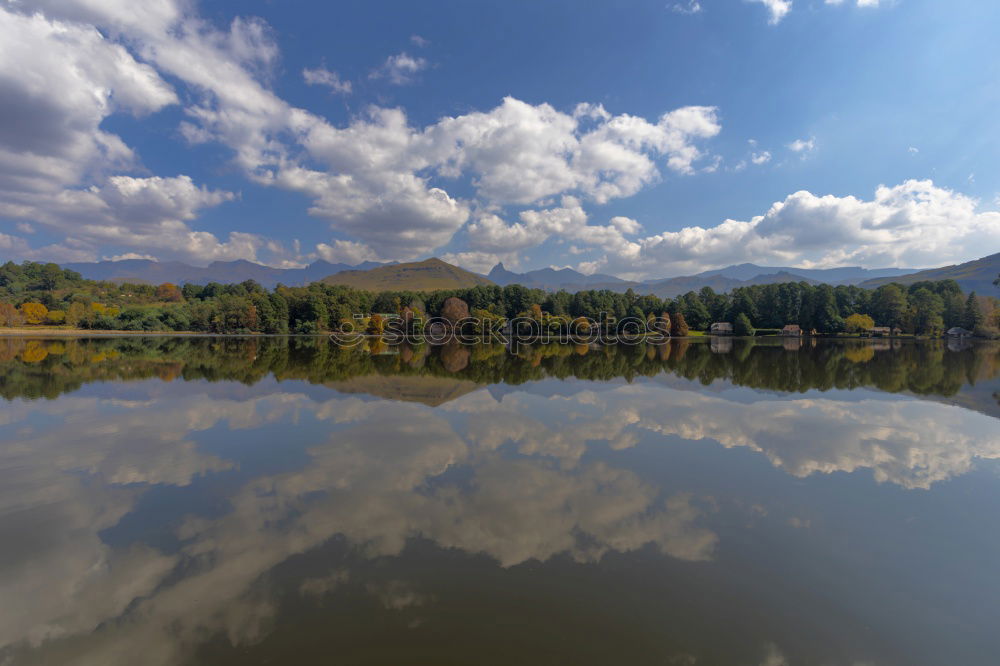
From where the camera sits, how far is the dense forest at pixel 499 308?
277 feet

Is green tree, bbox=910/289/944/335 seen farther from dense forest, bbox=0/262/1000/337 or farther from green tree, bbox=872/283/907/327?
green tree, bbox=872/283/907/327

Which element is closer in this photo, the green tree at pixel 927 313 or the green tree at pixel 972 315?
the green tree at pixel 972 315

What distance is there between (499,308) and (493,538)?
323 ft

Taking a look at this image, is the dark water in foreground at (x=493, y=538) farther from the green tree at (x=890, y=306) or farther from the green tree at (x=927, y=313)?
the green tree at (x=890, y=306)

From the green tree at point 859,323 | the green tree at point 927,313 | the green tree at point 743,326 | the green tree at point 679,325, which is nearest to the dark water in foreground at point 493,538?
the green tree at point 679,325

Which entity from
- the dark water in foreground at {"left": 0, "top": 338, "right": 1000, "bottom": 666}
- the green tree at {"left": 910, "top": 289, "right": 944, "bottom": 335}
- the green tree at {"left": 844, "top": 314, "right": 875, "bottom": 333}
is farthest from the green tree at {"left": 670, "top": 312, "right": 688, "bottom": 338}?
the dark water in foreground at {"left": 0, "top": 338, "right": 1000, "bottom": 666}

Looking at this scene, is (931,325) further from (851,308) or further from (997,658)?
(997,658)

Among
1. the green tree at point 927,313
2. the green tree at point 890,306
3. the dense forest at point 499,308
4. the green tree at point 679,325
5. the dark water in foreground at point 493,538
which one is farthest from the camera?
the green tree at point 679,325

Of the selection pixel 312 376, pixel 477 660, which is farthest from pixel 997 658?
pixel 312 376

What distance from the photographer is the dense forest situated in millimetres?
84438

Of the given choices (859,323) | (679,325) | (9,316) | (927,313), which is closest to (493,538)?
(679,325)

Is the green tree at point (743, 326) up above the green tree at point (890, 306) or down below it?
below

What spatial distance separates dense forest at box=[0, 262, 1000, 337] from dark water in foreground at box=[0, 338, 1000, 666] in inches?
3043

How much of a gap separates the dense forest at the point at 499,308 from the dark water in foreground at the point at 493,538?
7729 centimetres
